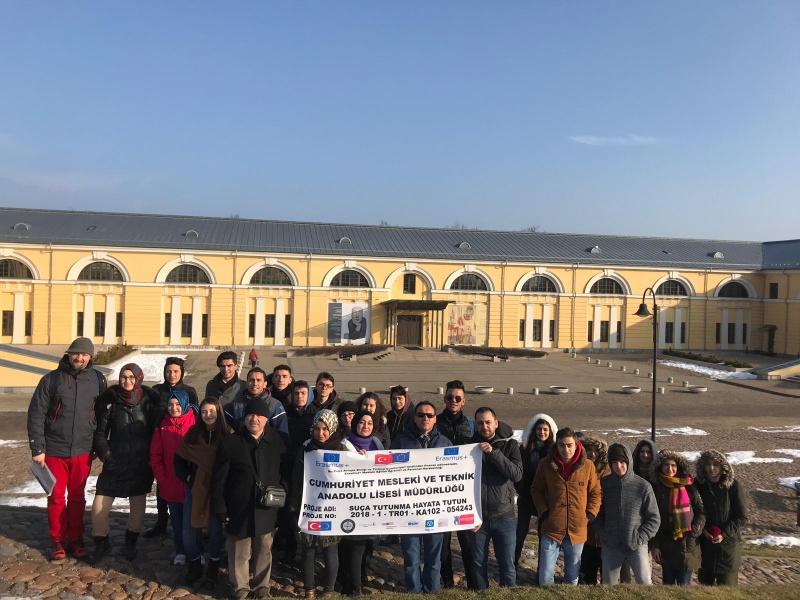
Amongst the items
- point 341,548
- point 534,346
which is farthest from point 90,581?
point 534,346

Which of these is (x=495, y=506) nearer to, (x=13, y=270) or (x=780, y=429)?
(x=780, y=429)

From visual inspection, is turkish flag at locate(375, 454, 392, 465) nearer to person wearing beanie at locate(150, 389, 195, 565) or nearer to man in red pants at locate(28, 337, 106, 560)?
person wearing beanie at locate(150, 389, 195, 565)

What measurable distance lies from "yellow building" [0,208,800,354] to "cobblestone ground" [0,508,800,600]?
29.3 metres

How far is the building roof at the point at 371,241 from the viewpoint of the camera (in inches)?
1382

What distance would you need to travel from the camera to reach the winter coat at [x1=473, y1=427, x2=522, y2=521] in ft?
18.4

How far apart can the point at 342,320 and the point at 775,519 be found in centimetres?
2869

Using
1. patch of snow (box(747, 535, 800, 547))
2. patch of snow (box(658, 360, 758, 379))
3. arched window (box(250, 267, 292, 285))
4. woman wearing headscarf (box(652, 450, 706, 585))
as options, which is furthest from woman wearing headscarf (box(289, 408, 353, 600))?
arched window (box(250, 267, 292, 285))

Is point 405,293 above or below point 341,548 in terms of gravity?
above

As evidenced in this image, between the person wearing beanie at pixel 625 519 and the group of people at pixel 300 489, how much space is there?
0.01m

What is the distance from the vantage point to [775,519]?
374 inches

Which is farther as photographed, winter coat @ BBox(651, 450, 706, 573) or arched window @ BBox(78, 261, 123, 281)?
arched window @ BBox(78, 261, 123, 281)

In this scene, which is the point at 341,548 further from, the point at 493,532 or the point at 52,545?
the point at 52,545

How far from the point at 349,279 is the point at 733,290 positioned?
26094 mm

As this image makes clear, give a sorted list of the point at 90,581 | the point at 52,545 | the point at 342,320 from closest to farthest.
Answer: the point at 90,581
the point at 52,545
the point at 342,320
